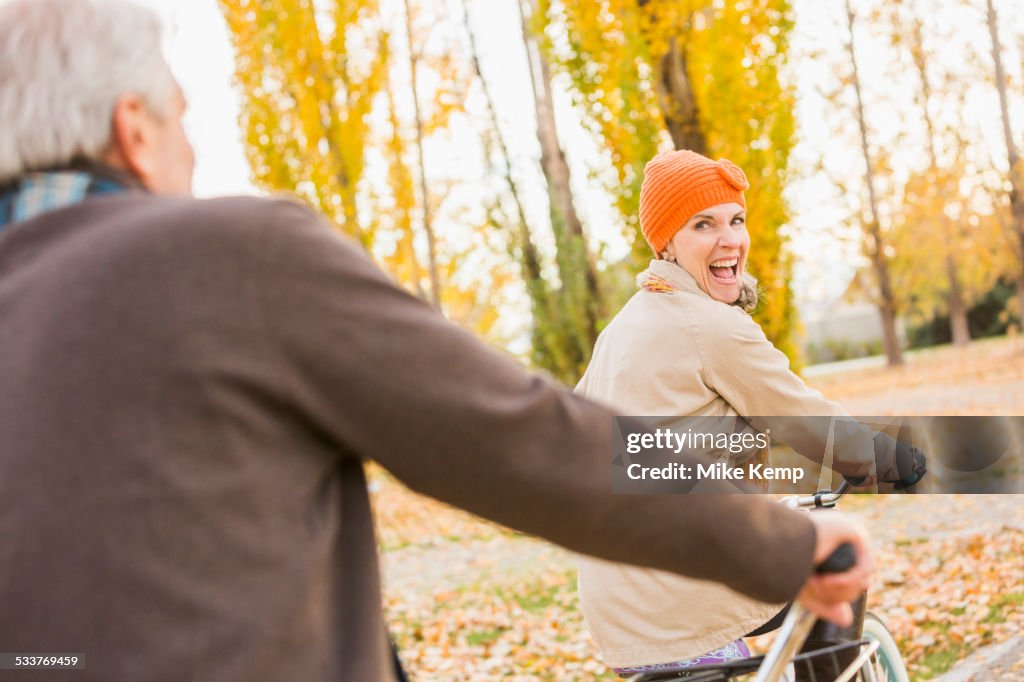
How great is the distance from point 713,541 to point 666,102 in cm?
788

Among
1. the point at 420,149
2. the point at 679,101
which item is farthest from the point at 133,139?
the point at 420,149

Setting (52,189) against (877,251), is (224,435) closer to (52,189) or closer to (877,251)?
(52,189)

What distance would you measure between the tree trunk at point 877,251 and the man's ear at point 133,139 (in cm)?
2793

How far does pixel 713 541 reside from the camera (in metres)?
1.18

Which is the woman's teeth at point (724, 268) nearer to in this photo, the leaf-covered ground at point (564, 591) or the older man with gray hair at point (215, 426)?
the older man with gray hair at point (215, 426)

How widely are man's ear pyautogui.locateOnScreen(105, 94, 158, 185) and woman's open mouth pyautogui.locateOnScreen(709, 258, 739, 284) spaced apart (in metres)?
1.64

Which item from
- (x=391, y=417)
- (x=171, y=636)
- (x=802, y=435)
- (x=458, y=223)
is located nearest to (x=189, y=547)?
(x=171, y=636)

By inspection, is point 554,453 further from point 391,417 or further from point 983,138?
point 983,138

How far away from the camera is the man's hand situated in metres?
1.25

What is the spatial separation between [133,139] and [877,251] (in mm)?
33474

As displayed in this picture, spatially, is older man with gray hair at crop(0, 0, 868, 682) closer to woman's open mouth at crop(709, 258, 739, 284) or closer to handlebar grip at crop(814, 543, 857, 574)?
handlebar grip at crop(814, 543, 857, 574)

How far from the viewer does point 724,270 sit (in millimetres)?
2596

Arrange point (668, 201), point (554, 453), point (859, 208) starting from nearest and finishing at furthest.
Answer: point (554, 453) → point (668, 201) → point (859, 208)

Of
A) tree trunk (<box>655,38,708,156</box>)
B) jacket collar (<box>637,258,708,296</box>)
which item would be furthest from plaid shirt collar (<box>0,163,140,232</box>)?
tree trunk (<box>655,38,708,156</box>)
